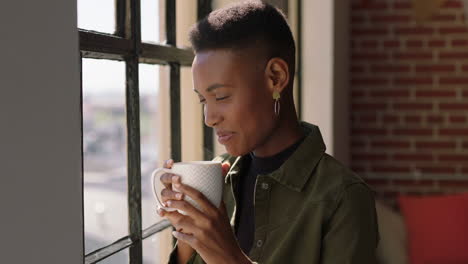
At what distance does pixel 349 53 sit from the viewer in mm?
3490

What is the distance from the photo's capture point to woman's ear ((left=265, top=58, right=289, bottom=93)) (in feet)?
2.80

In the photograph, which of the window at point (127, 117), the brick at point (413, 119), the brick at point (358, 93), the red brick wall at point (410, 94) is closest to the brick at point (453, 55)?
the red brick wall at point (410, 94)

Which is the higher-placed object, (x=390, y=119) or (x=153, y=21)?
(x=153, y=21)

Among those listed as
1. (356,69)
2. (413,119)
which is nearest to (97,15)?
(356,69)

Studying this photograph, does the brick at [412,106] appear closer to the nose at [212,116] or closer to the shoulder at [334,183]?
the shoulder at [334,183]

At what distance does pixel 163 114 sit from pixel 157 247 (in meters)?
0.28

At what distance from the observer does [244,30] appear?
84cm

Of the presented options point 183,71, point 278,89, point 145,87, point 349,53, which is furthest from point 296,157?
point 349,53

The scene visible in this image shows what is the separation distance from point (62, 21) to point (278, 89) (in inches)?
14.0

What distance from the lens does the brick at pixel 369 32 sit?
11.4 ft

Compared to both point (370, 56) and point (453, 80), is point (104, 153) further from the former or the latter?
point (453, 80)

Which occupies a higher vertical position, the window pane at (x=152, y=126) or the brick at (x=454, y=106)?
the brick at (x=454, y=106)

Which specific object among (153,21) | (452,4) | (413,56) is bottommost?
(153,21)

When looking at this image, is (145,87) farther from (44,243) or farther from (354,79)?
(354,79)
